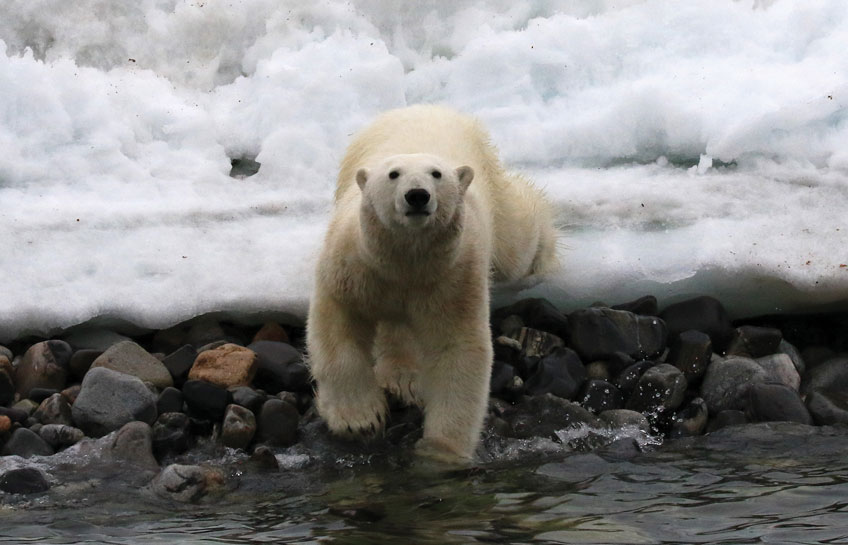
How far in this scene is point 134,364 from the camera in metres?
5.28

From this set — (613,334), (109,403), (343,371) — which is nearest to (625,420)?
(613,334)

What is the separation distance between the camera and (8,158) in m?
6.90

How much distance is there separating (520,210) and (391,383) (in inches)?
59.1

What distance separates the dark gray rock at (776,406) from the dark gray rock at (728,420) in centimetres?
5

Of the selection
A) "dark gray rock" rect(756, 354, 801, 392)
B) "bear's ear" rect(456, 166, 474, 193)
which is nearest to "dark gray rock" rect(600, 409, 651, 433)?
"dark gray rock" rect(756, 354, 801, 392)

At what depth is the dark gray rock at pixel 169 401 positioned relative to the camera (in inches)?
196

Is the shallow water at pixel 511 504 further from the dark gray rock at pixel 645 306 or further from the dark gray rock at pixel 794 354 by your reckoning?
the dark gray rock at pixel 645 306

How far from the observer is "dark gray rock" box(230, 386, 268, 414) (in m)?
5.00

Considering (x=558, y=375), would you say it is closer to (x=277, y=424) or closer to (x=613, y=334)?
(x=613, y=334)

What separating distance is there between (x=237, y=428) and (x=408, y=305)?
0.87 m

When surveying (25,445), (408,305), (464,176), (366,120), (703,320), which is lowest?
(25,445)

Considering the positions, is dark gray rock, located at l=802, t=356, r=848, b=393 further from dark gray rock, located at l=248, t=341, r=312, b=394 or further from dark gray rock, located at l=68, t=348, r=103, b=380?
dark gray rock, located at l=68, t=348, r=103, b=380

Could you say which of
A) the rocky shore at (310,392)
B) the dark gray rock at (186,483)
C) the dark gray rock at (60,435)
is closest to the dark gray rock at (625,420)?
the rocky shore at (310,392)

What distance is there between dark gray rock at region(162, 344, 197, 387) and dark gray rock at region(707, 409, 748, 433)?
7.77ft
